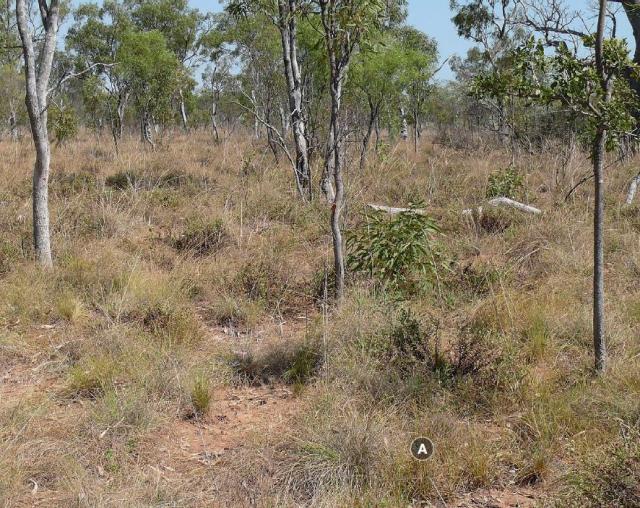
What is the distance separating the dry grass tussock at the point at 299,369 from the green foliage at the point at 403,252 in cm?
15

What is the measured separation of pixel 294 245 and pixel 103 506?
4.77 meters

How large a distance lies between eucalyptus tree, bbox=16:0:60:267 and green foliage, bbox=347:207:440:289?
331cm

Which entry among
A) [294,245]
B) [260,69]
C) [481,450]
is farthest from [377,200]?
[481,450]

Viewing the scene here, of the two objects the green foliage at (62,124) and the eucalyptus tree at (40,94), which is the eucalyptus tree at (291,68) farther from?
the green foliage at (62,124)

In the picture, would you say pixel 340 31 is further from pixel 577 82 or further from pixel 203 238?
pixel 203 238

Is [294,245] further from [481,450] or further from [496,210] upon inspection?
[481,450]

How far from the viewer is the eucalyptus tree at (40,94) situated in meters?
6.04

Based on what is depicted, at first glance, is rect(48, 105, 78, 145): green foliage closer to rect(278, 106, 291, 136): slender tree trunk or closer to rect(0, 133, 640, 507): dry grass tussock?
rect(278, 106, 291, 136): slender tree trunk

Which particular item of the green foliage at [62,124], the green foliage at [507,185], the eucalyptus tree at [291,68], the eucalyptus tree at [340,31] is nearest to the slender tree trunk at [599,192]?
the eucalyptus tree at [340,31]

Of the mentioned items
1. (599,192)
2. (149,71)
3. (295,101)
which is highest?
(149,71)

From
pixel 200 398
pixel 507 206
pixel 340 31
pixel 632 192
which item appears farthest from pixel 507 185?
pixel 200 398

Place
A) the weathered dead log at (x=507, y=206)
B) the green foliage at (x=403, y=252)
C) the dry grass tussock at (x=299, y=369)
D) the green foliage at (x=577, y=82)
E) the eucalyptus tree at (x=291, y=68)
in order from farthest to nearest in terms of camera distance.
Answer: the eucalyptus tree at (x=291, y=68)
the weathered dead log at (x=507, y=206)
the green foliage at (x=403, y=252)
the green foliage at (x=577, y=82)
the dry grass tussock at (x=299, y=369)

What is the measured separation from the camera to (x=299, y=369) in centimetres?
452

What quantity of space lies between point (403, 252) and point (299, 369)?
1.37m
